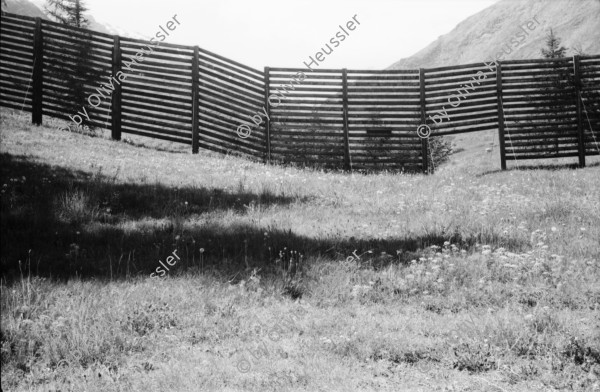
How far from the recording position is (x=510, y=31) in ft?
359

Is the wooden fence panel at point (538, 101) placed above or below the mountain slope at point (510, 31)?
below

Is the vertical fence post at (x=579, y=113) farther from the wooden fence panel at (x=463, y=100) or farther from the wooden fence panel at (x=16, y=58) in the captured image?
the wooden fence panel at (x=16, y=58)

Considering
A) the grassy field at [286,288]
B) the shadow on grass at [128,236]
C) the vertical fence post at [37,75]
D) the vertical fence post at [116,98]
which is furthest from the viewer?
the vertical fence post at [116,98]

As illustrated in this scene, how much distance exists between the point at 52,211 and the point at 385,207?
4.95m

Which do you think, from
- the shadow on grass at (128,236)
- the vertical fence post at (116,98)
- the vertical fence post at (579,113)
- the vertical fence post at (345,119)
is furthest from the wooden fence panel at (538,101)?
the vertical fence post at (116,98)

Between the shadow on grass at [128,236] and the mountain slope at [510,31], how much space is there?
226 feet

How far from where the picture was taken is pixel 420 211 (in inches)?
298

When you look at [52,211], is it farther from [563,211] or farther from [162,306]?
[563,211]

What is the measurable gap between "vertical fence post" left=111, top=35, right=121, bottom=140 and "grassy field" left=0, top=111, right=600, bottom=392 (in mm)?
5182

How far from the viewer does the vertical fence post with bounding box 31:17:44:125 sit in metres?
13.2

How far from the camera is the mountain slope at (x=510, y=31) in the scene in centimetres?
7106

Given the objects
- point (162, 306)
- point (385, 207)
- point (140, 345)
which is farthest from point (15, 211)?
point (385, 207)

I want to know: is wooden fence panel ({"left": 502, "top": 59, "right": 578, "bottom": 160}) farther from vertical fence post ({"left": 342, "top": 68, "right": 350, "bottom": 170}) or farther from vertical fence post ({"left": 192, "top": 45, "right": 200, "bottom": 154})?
vertical fence post ({"left": 192, "top": 45, "right": 200, "bottom": 154})

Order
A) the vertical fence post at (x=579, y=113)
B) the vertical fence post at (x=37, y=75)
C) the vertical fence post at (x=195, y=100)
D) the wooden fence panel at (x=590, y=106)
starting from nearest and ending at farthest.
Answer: the vertical fence post at (x=37, y=75) → the vertical fence post at (x=195, y=100) → the vertical fence post at (x=579, y=113) → the wooden fence panel at (x=590, y=106)
